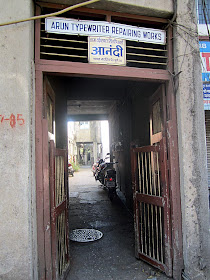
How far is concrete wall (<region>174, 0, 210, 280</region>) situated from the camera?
277 centimetres

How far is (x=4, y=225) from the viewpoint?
224 cm

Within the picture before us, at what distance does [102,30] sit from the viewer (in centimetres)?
279

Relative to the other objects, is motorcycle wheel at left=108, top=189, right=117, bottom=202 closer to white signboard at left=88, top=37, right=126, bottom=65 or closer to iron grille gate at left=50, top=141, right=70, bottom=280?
iron grille gate at left=50, top=141, right=70, bottom=280

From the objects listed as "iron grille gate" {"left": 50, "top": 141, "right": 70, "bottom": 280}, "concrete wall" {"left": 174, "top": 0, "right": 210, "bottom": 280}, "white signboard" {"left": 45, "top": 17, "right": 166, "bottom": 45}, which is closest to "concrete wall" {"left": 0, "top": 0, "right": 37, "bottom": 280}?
"iron grille gate" {"left": 50, "top": 141, "right": 70, "bottom": 280}

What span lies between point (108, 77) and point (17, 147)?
1.61 metres

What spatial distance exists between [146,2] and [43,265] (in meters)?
3.89

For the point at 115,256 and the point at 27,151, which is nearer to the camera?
the point at 27,151

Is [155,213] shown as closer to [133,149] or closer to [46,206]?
[133,149]

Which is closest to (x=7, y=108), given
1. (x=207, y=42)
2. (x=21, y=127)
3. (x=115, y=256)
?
(x=21, y=127)

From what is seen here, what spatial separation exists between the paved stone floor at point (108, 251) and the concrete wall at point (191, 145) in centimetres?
63

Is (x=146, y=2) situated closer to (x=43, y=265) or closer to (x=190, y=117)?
(x=190, y=117)

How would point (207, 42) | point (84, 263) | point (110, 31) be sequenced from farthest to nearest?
point (207, 42)
point (84, 263)
point (110, 31)

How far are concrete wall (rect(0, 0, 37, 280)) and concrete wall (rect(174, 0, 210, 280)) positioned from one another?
2.10m

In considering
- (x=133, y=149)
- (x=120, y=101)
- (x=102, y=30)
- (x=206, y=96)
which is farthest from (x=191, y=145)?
(x=120, y=101)
